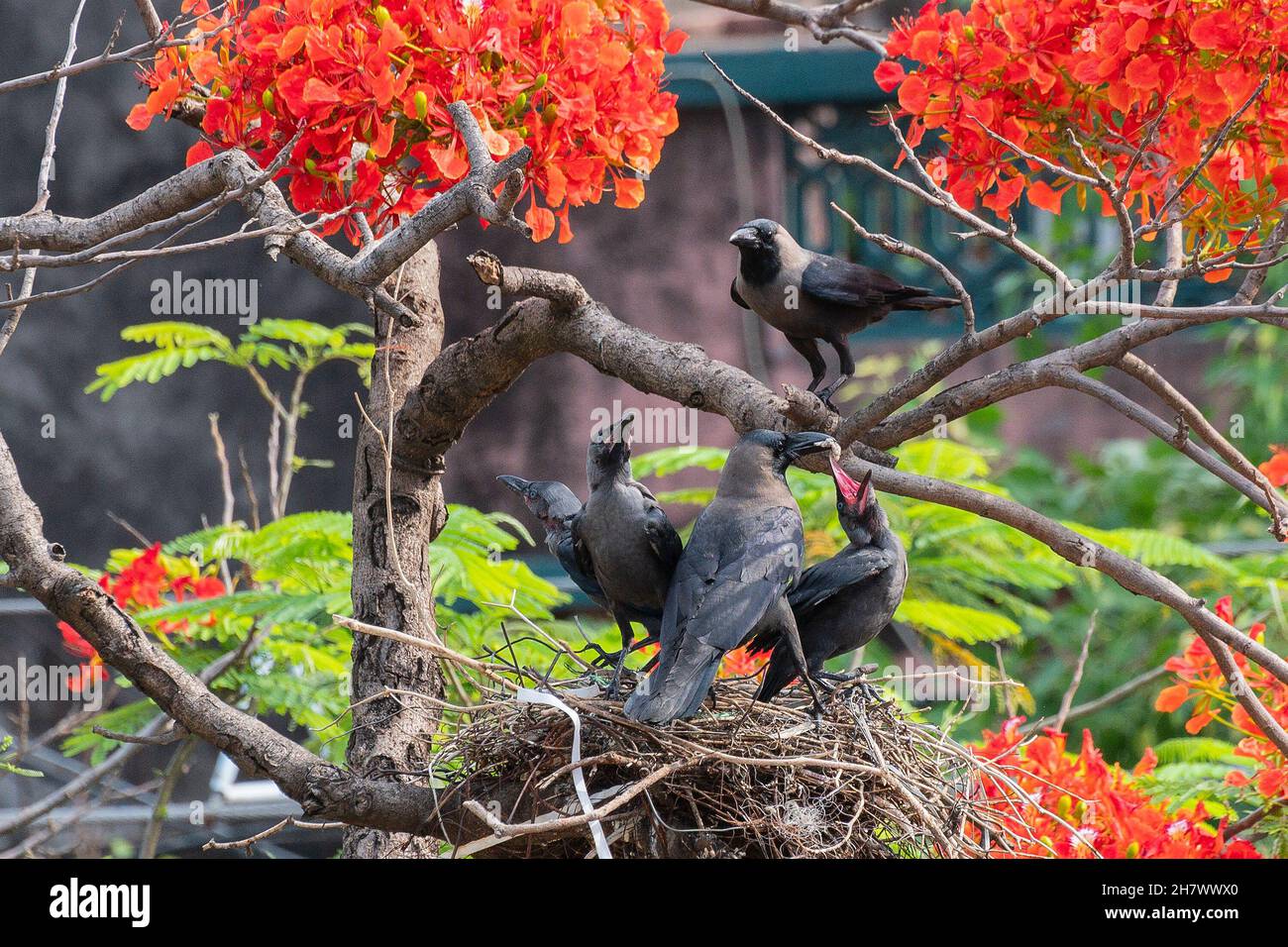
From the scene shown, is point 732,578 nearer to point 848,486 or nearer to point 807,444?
point 807,444

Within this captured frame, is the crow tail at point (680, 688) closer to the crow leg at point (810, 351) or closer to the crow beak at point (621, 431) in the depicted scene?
the crow beak at point (621, 431)

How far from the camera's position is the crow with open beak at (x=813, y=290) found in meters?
3.14

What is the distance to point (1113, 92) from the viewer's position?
8.43ft

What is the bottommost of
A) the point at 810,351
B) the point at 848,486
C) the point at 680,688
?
the point at 680,688

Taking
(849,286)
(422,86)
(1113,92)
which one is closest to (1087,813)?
(849,286)

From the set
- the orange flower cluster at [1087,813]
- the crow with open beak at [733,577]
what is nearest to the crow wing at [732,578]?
the crow with open beak at [733,577]

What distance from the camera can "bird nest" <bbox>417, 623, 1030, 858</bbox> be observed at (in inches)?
96.7

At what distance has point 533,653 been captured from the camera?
3.91m

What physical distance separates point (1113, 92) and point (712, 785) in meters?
1.50

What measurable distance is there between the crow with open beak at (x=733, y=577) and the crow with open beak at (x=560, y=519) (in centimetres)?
35

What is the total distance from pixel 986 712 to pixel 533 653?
11.6ft

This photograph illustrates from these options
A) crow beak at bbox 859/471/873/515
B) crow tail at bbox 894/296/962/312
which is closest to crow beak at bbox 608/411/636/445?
crow beak at bbox 859/471/873/515

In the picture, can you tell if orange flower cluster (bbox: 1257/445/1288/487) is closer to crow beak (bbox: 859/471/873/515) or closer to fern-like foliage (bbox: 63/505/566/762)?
crow beak (bbox: 859/471/873/515)
